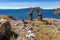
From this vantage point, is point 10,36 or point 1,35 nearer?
point 1,35

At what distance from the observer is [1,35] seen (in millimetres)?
12266

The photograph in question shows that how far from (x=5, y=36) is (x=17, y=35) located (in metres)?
1.87

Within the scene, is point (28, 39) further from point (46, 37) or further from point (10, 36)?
point (46, 37)

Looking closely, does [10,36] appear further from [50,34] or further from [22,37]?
[50,34]

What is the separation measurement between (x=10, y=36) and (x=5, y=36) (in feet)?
2.59

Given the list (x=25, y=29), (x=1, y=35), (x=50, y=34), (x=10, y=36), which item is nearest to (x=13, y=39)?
(x=10, y=36)

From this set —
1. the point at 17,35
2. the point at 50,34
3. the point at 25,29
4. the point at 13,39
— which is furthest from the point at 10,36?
the point at 50,34

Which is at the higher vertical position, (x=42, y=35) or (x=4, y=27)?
(x=4, y=27)

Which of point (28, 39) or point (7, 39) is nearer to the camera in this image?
point (7, 39)

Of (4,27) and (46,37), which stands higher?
(4,27)

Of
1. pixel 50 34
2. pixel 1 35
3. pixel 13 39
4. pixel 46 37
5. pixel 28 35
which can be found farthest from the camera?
pixel 50 34

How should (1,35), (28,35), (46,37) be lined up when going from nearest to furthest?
(1,35)
(28,35)
(46,37)

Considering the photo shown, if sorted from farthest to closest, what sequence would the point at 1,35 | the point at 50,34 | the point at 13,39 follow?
the point at 50,34
the point at 13,39
the point at 1,35

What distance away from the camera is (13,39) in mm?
13164
